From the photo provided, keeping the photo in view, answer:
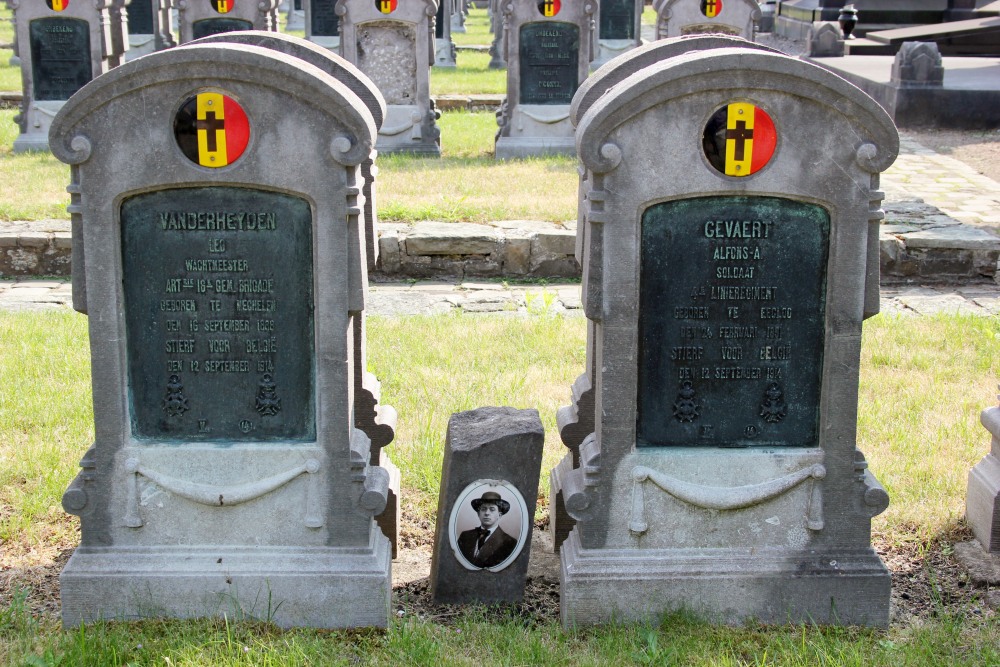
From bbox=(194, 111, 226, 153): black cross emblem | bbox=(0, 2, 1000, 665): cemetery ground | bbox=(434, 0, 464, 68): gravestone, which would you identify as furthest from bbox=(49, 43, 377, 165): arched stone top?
bbox=(434, 0, 464, 68): gravestone

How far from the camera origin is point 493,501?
414 centimetres

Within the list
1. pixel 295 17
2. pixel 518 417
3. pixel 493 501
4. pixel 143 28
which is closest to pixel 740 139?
pixel 518 417

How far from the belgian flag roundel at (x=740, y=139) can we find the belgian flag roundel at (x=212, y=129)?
1510mm

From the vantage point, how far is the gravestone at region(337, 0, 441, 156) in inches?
514

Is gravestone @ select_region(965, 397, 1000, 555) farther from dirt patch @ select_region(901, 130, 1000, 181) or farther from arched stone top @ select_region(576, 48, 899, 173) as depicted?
dirt patch @ select_region(901, 130, 1000, 181)

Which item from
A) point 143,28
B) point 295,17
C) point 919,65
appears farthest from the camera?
point 295,17

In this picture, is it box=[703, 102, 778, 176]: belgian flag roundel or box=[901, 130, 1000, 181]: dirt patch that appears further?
box=[901, 130, 1000, 181]: dirt patch

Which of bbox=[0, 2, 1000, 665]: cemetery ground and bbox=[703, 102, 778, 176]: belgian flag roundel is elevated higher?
bbox=[703, 102, 778, 176]: belgian flag roundel

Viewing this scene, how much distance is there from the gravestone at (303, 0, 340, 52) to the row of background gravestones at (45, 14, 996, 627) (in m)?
13.5

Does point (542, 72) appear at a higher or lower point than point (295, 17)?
lower

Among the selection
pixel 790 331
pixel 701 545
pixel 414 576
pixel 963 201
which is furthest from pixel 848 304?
pixel 963 201

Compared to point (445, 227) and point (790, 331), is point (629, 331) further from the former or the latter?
point (445, 227)

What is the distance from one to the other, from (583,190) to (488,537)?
134 cm

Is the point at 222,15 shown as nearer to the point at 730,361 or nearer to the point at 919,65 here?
the point at 919,65
